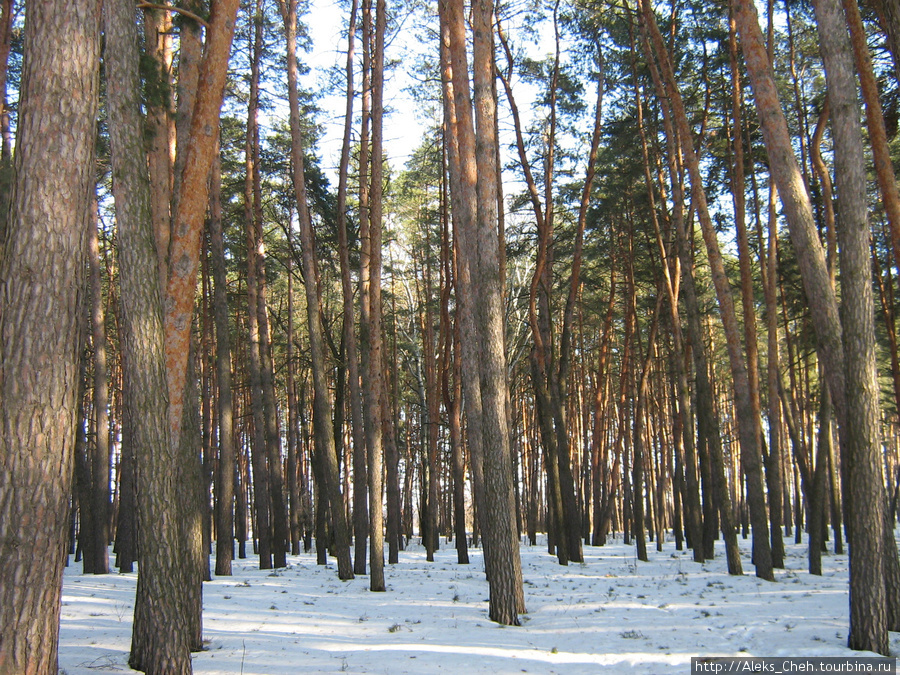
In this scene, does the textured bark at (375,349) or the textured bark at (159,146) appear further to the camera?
the textured bark at (375,349)

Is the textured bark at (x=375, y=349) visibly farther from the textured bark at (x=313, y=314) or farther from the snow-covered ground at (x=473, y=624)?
the textured bark at (x=313, y=314)

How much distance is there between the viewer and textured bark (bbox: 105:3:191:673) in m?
4.66

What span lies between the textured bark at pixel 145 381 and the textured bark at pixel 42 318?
102 centimetres

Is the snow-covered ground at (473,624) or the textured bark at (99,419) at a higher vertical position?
the textured bark at (99,419)

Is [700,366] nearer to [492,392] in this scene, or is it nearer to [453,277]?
[453,277]

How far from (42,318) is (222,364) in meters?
8.76

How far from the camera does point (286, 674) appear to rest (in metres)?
5.19

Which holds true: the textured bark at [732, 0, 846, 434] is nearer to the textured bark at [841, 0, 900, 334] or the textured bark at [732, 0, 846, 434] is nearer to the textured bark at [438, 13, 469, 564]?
the textured bark at [841, 0, 900, 334]

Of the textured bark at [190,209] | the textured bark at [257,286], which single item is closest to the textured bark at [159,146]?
the textured bark at [190,209]

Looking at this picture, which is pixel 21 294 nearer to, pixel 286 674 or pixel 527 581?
pixel 286 674

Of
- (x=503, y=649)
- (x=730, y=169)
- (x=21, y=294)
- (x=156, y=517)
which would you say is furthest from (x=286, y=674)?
(x=730, y=169)

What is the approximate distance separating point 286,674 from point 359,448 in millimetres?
6926

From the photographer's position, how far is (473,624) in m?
7.40

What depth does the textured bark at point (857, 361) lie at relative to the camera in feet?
19.0
